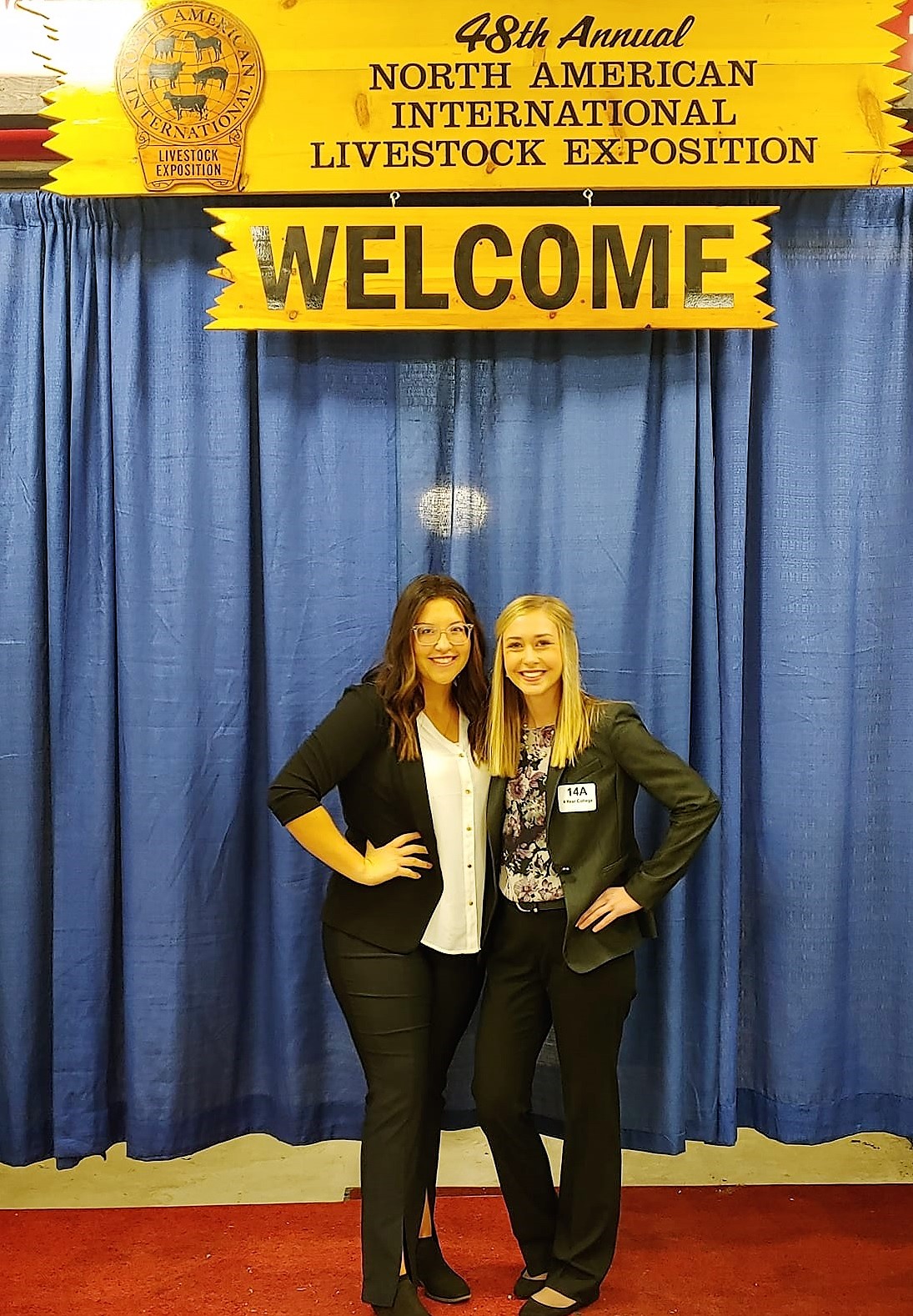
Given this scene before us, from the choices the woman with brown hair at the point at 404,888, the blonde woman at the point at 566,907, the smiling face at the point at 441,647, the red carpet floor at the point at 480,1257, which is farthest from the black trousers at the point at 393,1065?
the smiling face at the point at 441,647

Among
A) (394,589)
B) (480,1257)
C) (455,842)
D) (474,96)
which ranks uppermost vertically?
(474,96)

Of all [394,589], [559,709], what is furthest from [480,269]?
[559,709]

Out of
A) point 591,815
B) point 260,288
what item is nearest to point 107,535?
point 260,288

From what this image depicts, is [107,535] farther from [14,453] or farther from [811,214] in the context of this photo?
[811,214]

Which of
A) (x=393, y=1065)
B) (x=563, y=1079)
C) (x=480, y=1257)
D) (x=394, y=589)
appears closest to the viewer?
(x=393, y=1065)

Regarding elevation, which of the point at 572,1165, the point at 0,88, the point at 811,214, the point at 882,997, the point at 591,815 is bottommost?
the point at 572,1165

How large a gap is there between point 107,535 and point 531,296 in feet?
3.68

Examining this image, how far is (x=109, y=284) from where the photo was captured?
8.55 ft

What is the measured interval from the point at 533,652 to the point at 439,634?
19 cm

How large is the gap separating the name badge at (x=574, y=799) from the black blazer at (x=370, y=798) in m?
0.26

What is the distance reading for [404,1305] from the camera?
7.15ft

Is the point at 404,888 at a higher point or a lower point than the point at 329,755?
lower

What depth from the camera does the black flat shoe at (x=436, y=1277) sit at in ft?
7.52

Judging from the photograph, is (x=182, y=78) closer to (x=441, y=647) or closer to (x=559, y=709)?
(x=441, y=647)
